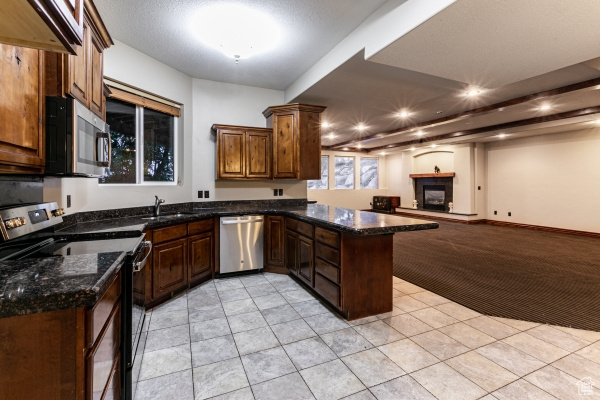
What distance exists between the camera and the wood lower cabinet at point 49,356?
82 cm

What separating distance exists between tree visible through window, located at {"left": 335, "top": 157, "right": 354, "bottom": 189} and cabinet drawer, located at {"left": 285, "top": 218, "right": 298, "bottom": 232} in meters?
7.01

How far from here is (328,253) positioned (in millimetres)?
2711

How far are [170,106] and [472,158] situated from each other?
8.37m

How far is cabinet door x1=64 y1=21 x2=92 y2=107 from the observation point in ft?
5.26

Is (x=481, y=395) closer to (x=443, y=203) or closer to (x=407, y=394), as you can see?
(x=407, y=394)

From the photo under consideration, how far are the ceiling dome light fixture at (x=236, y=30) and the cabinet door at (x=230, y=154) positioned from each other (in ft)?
3.59

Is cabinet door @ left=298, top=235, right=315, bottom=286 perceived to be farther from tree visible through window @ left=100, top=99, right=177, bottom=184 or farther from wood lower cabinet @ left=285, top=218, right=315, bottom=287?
tree visible through window @ left=100, top=99, right=177, bottom=184

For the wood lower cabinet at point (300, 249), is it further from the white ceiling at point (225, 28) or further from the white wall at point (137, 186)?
the white ceiling at point (225, 28)

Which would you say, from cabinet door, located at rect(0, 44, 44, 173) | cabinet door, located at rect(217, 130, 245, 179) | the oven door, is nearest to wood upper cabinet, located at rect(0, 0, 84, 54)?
cabinet door, located at rect(0, 44, 44, 173)

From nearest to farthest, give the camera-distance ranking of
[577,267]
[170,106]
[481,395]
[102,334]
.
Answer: [102,334] < [481,395] < [170,106] < [577,267]

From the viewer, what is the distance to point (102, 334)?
1048 mm

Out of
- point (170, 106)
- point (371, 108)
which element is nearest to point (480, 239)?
point (371, 108)

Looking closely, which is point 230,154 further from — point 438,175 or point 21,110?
point 438,175

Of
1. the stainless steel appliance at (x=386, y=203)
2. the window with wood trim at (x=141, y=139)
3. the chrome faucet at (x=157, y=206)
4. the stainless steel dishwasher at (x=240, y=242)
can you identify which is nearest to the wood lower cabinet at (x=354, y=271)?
the stainless steel dishwasher at (x=240, y=242)
